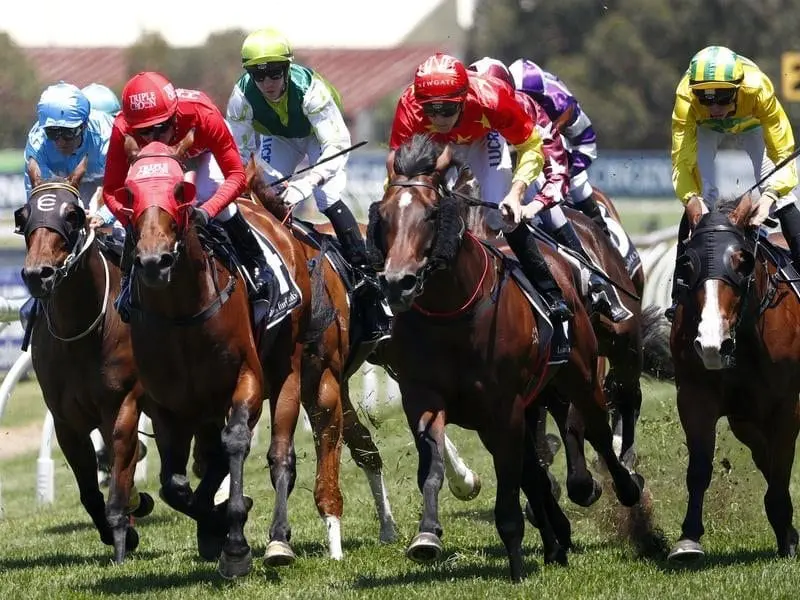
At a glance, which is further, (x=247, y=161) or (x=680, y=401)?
(x=247, y=161)

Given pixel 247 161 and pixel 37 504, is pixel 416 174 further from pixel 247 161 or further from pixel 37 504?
pixel 37 504

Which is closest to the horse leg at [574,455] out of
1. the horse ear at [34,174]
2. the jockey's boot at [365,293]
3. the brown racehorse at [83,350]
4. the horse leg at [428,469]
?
the jockey's boot at [365,293]

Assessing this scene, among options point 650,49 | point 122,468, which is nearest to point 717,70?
point 122,468

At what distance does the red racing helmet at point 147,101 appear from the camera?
687 cm

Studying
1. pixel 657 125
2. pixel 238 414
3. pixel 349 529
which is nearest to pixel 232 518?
pixel 238 414

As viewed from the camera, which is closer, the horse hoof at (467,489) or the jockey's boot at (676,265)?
the jockey's boot at (676,265)

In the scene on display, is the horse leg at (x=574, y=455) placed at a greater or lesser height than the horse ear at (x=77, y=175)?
lesser

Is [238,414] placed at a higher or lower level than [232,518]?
higher

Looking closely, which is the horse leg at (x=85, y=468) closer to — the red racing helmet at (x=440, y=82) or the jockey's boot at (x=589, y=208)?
the red racing helmet at (x=440, y=82)

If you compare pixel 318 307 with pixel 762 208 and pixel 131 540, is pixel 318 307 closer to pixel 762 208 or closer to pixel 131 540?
pixel 131 540

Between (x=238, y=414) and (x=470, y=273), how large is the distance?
3.71ft

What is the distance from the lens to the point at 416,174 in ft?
21.5

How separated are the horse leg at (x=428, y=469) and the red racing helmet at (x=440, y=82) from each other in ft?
4.23

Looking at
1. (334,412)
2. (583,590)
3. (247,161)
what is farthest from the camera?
(247,161)
